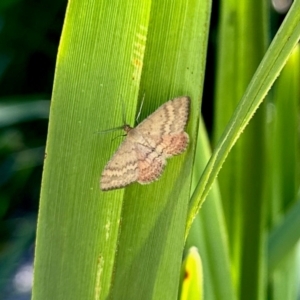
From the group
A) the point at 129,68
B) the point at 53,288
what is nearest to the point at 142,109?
the point at 129,68

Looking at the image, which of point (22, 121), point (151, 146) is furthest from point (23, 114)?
point (151, 146)

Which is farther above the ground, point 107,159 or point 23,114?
point 23,114

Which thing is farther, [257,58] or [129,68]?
[257,58]

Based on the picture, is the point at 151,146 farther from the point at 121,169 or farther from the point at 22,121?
the point at 22,121

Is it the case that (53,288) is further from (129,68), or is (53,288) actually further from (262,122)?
(262,122)

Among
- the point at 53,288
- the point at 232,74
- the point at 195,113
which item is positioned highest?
the point at 232,74

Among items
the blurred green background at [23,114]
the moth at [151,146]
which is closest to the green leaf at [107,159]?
the moth at [151,146]
